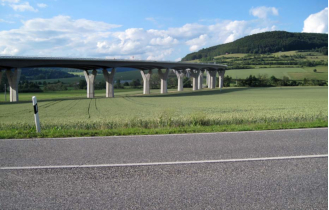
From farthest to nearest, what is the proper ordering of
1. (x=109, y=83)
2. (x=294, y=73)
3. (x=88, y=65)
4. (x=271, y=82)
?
1. (x=294, y=73)
2. (x=271, y=82)
3. (x=109, y=83)
4. (x=88, y=65)

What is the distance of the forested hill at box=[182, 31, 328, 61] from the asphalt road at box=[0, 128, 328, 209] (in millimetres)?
154503

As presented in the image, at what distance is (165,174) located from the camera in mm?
4586

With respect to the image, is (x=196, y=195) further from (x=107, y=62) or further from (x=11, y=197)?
(x=107, y=62)

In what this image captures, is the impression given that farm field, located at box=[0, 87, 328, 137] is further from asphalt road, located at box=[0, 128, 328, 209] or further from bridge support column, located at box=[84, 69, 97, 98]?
bridge support column, located at box=[84, 69, 97, 98]

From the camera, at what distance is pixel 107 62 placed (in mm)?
57375

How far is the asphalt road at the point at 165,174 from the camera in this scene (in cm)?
357

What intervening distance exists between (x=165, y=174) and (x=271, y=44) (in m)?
174

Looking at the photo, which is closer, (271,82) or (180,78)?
(180,78)

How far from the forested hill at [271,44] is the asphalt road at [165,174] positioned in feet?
507

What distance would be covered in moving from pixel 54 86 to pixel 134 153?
272ft

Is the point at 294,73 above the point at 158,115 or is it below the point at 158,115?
above

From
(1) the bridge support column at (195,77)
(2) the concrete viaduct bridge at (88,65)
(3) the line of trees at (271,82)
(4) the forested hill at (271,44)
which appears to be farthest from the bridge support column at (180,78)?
(4) the forested hill at (271,44)

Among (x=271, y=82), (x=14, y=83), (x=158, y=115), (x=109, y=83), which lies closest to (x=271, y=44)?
(x=271, y=82)

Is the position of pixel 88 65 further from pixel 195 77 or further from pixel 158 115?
pixel 158 115
